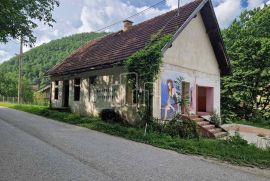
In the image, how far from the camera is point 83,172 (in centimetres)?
576

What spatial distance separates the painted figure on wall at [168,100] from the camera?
1464 centimetres

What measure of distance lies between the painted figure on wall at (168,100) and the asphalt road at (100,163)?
5.48 metres

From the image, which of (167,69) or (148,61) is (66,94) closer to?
(167,69)

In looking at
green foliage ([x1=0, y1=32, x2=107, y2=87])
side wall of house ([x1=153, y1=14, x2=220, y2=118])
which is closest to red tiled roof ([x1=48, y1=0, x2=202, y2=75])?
side wall of house ([x1=153, y1=14, x2=220, y2=118])

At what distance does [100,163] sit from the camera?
656 centimetres

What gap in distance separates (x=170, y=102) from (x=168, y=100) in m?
0.23

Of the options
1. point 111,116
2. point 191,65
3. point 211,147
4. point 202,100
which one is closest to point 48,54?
point 202,100

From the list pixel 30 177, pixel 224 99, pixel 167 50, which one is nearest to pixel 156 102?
pixel 167 50

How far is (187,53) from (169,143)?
25.8ft

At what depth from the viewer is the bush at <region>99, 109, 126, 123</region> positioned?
613 inches

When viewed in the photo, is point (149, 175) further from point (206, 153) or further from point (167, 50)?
point (167, 50)

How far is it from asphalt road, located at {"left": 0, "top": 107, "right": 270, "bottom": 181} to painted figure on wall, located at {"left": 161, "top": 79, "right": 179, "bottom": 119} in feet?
18.0

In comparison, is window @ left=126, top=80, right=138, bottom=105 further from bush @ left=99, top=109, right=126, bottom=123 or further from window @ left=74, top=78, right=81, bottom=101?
window @ left=74, top=78, right=81, bottom=101

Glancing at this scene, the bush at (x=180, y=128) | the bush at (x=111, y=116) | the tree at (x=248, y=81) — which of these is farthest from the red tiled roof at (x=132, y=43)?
the tree at (x=248, y=81)
